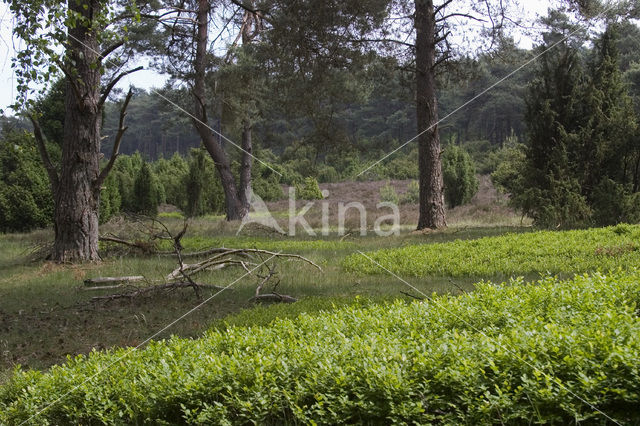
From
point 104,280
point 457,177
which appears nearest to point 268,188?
point 457,177

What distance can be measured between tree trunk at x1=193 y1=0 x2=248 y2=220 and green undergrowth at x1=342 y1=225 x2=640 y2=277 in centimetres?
1170

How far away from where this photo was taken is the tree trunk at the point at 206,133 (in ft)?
72.2

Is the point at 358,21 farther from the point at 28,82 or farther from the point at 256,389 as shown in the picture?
the point at 256,389

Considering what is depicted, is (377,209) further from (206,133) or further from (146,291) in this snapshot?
(146,291)

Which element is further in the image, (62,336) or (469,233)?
(469,233)

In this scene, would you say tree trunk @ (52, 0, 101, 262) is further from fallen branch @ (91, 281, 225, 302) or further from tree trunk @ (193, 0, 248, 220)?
tree trunk @ (193, 0, 248, 220)

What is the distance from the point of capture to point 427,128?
54.1 ft

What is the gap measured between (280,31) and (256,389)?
14745 millimetres

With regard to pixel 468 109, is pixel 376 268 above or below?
below

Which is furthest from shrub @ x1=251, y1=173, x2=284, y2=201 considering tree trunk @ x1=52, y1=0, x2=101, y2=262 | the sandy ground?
tree trunk @ x1=52, y1=0, x2=101, y2=262

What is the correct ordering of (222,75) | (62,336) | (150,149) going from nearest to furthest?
(62,336) < (222,75) < (150,149)

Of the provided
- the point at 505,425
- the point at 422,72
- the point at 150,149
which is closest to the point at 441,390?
the point at 505,425

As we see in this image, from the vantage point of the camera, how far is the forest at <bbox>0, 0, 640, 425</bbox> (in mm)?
3504

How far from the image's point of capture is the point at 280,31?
55.7ft
